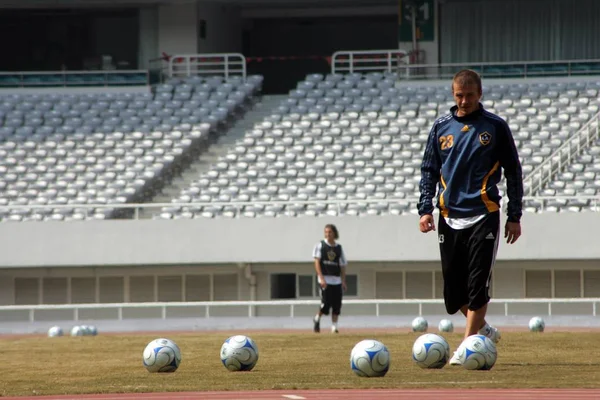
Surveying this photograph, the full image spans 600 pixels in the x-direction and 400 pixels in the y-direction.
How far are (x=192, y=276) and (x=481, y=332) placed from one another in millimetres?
20465

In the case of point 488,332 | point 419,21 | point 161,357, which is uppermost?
point 419,21

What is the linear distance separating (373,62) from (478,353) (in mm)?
30733

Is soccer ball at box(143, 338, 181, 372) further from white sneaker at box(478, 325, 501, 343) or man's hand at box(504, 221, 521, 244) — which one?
man's hand at box(504, 221, 521, 244)

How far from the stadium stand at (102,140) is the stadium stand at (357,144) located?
1294 millimetres

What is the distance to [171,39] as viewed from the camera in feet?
135

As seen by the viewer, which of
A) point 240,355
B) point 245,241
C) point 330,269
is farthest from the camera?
point 245,241

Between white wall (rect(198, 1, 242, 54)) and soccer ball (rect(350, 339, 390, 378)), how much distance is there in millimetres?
31117

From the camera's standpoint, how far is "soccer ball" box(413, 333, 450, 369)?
11133 millimetres

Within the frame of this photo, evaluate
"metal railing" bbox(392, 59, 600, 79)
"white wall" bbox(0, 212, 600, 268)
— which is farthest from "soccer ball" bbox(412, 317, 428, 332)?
"metal railing" bbox(392, 59, 600, 79)

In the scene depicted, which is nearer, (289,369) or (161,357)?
(161,357)

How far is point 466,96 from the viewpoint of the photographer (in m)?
10.7

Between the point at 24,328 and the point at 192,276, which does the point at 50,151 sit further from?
the point at 24,328

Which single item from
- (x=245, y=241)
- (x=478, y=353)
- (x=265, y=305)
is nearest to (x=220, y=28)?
(x=245, y=241)

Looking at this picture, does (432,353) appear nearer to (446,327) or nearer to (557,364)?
(557,364)
